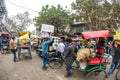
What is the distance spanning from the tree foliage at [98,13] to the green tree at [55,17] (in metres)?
5.70

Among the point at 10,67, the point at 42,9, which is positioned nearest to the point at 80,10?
the point at 42,9

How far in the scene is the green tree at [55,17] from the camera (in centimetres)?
2847

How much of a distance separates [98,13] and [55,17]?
8007mm

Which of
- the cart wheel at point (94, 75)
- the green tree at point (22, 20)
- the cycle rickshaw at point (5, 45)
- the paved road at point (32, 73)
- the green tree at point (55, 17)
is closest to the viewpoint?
the cart wheel at point (94, 75)

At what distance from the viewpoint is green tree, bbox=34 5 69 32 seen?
93.4 ft

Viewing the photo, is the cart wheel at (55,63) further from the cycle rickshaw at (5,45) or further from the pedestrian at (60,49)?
the cycle rickshaw at (5,45)

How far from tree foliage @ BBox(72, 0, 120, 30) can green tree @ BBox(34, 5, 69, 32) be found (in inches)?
224

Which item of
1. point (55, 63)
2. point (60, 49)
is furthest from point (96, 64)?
point (60, 49)

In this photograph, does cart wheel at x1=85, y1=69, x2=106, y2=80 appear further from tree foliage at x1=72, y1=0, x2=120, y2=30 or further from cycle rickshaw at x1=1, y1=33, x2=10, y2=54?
tree foliage at x1=72, y1=0, x2=120, y2=30

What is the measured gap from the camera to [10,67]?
432 inches

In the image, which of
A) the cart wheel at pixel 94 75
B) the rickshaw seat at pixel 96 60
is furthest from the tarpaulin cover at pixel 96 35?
the cart wheel at pixel 94 75

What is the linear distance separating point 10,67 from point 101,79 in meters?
5.53

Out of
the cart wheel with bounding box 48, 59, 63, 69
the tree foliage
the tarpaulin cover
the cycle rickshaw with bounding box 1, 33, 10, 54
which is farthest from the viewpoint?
the tree foliage

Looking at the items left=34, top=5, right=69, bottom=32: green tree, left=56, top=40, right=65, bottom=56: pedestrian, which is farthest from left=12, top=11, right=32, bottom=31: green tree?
left=56, top=40, right=65, bottom=56: pedestrian
